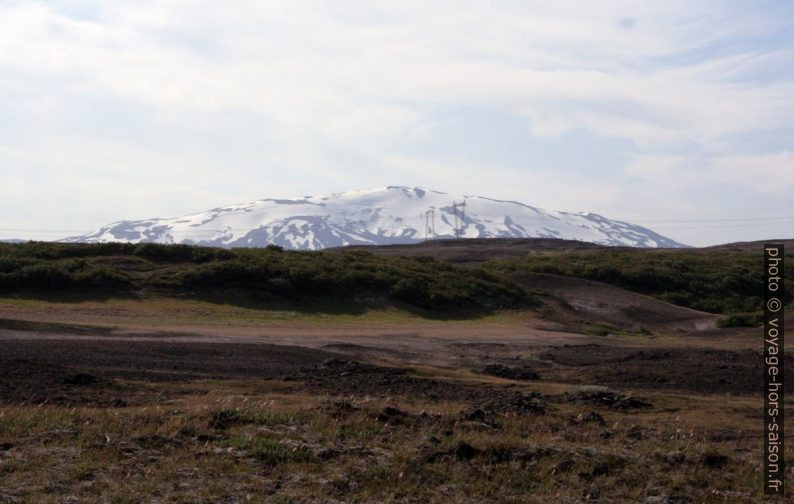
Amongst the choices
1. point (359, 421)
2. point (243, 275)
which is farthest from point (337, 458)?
point (243, 275)

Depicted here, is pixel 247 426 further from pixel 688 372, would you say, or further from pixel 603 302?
pixel 603 302

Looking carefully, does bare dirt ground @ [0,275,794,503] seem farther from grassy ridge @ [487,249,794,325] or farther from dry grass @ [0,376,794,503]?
grassy ridge @ [487,249,794,325]

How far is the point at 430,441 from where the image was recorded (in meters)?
10.4

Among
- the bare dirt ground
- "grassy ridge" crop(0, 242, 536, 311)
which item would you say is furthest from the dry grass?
"grassy ridge" crop(0, 242, 536, 311)

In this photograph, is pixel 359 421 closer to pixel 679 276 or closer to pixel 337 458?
pixel 337 458

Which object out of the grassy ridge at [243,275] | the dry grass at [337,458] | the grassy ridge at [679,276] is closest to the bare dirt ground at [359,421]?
the dry grass at [337,458]

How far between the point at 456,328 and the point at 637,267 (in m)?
26.5

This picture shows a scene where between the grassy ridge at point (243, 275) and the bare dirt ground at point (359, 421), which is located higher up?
the grassy ridge at point (243, 275)

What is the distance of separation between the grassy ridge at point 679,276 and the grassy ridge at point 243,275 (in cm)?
1008

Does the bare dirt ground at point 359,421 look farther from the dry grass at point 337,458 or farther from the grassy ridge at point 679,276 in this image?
the grassy ridge at point 679,276

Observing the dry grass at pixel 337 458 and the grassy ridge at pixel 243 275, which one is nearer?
the dry grass at pixel 337 458

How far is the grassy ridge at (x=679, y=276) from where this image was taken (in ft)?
172

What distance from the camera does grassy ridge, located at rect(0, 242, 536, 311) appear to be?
116 ft

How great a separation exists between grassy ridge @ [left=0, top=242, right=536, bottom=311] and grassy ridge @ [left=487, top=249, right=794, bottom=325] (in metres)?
10.1
